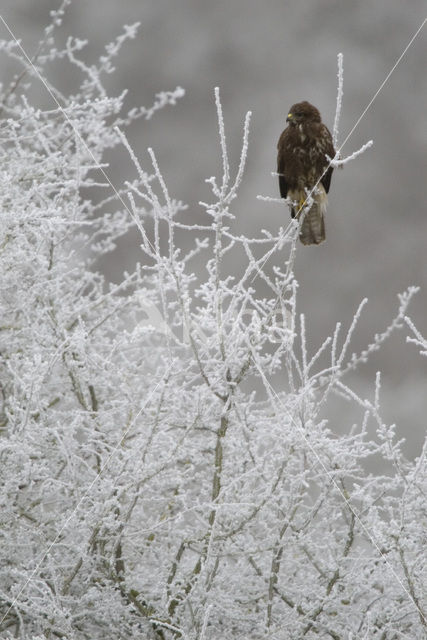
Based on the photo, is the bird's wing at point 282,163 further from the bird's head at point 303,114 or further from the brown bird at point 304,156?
the bird's head at point 303,114

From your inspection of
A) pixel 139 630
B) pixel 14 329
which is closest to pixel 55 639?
pixel 139 630

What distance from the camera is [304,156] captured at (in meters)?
5.14

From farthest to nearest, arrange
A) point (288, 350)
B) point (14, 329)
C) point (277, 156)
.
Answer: point (14, 329) → point (277, 156) → point (288, 350)

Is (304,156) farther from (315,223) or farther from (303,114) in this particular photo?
(315,223)

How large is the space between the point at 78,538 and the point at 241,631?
1147 millimetres

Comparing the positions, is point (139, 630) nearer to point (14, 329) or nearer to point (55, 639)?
point (55, 639)

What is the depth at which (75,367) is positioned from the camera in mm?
5273

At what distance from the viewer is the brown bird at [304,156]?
511 cm

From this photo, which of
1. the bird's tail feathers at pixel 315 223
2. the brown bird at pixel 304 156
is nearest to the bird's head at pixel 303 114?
the brown bird at pixel 304 156

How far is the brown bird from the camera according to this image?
5.11m

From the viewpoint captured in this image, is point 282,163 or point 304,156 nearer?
point 304,156

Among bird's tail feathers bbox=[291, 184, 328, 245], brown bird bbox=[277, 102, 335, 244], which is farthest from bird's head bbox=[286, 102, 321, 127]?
bird's tail feathers bbox=[291, 184, 328, 245]

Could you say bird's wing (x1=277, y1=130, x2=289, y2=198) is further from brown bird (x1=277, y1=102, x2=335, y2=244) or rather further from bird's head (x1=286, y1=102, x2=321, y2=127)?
bird's head (x1=286, y1=102, x2=321, y2=127)

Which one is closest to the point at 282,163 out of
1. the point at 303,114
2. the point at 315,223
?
the point at 303,114
